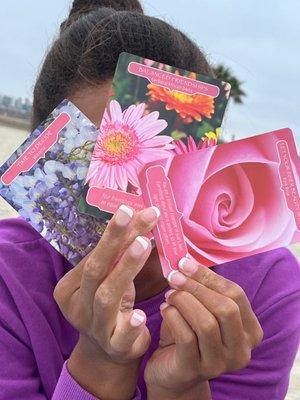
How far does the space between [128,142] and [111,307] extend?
35 centimetres

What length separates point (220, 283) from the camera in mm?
1181

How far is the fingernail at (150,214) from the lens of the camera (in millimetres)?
1152

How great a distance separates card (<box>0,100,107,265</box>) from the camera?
1.31 meters

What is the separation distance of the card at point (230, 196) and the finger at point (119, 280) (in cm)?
10

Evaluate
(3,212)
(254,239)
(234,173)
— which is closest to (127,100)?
(234,173)

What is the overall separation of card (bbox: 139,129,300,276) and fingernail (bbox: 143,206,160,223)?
0.03m

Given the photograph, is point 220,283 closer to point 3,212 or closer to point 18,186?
point 18,186

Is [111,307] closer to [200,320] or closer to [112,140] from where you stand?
[200,320]

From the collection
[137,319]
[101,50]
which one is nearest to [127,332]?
[137,319]

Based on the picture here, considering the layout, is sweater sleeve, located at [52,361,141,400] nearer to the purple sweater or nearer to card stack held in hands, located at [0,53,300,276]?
the purple sweater

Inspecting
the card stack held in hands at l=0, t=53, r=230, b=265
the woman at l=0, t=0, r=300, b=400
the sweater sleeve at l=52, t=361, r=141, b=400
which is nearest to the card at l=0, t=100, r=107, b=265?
the card stack held in hands at l=0, t=53, r=230, b=265

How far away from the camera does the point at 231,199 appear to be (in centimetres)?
128

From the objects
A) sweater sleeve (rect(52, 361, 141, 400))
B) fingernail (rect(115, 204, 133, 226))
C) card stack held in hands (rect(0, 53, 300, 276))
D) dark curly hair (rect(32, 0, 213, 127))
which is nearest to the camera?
fingernail (rect(115, 204, 133, 226))

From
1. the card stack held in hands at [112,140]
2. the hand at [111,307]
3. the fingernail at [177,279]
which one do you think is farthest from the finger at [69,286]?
the fingernail at [177,279]
